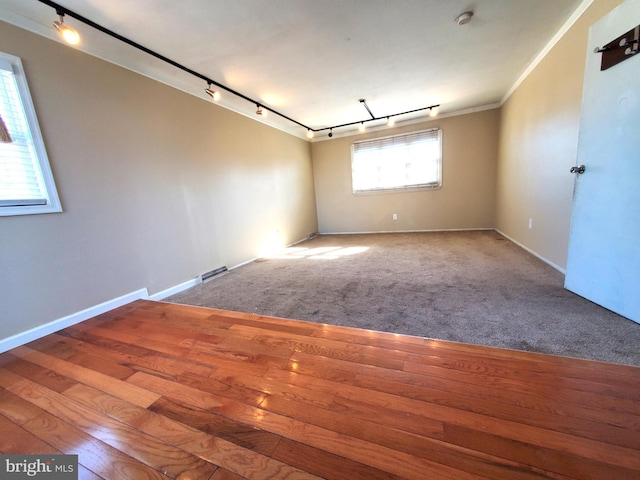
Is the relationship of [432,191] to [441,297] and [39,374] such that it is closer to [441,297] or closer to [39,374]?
[441,297]

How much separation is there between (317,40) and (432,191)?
4.00m

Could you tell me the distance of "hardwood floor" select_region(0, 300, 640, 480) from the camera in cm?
80

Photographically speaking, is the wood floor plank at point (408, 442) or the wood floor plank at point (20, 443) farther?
the wood floor plank at point (20, 443)

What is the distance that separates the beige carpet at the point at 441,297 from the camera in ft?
4.96

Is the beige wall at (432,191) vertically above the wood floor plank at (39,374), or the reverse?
the beige wall at (432,191)

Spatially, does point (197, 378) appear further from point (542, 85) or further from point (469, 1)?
point (542, 85)

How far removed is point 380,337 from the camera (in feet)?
5.08

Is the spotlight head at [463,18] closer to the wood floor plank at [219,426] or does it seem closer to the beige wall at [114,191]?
the beige wall at [114,191]

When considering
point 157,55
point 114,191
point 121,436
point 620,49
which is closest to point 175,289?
point 114,191

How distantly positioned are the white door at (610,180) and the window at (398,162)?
11.0 ft

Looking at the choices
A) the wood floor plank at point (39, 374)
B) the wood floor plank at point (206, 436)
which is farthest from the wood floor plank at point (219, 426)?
the wood floor plank at point (39, 374)

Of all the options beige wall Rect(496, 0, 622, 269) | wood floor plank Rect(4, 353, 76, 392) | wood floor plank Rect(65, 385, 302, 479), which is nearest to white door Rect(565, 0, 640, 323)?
beige wall Rect(496, 0, 622, 269)

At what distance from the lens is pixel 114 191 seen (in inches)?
89.0

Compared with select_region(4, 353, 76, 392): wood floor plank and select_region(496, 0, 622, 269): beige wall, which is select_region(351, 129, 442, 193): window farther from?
select_region(4, 353, 76, 392): wood floor plank
